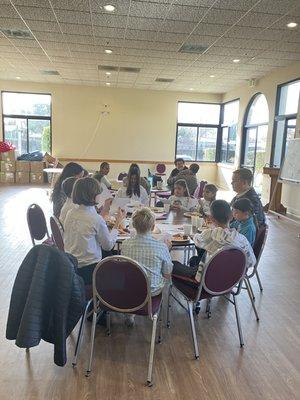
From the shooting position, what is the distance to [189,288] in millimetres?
2412

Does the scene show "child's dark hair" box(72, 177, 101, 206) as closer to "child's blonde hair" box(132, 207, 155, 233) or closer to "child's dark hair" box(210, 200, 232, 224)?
"child's blonde hair" box(132, 207, 155, 233)

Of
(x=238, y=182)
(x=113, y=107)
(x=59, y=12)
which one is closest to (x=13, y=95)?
(x=113, y=107)

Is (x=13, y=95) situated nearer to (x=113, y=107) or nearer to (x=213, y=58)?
(x=113, y=107)

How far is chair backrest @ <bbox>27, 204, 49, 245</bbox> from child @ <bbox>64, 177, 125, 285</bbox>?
37.3 inches

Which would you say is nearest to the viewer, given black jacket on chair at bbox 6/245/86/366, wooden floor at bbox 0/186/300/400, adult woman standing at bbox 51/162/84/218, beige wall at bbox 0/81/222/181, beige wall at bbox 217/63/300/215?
black jacket on chair at bbox 6/245/86/366

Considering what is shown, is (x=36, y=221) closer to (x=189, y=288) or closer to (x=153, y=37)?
(x=189, y=288)

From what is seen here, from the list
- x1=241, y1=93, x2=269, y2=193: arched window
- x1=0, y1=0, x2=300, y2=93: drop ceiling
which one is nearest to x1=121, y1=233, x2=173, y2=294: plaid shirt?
x1=0, y1=0, x2=300, y2=93: drop ceiling

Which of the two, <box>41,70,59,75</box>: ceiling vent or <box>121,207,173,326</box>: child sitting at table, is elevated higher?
<box>41,70,59,75</box>: ceiling vent

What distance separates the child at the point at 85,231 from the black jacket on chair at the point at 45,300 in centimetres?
43

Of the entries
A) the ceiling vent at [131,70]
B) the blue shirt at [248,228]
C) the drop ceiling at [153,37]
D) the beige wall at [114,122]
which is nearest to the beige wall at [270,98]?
the drop ceiling at [153,37]

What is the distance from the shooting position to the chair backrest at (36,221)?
3311 millimetres

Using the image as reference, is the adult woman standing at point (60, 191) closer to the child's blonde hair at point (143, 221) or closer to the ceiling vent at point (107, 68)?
the child's blonde hair at point (143, 221)

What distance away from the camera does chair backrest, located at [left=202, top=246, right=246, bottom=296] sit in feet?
7.18

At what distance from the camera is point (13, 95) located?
11602 millimetres
